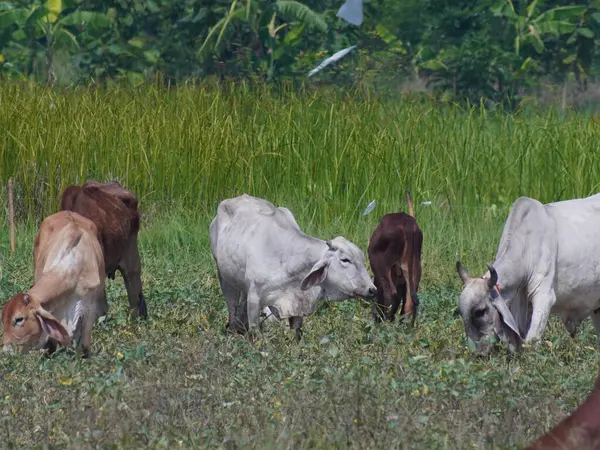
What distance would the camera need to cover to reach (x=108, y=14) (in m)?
21.6

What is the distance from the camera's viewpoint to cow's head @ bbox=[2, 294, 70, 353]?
21.2 feet

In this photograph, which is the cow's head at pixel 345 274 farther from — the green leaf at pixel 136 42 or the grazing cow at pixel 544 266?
the green leaf at pixel 136 42

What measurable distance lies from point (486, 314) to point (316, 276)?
113 centimetres

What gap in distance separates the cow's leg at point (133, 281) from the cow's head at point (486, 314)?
245 centimetres

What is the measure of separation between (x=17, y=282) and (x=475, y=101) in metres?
12.9

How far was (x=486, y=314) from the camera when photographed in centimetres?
666

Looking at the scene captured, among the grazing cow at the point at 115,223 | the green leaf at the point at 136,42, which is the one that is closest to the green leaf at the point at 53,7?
the green leaf at the point at 136,42

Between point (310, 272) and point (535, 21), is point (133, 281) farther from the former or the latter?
point (535, 21)

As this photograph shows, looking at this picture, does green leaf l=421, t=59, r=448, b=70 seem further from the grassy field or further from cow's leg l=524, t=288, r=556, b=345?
cow's leg l=524, t=288, r=556, b=345

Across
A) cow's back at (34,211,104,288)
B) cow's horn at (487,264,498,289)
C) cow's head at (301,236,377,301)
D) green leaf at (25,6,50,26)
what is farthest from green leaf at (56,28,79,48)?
cow's horn at (487,264,498,289)

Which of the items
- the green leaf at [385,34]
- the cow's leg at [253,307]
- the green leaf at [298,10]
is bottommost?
the green leaf at [385,34]

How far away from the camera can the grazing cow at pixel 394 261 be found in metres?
7.95

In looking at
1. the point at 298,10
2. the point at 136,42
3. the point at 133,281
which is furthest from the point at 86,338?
the point at 136,42

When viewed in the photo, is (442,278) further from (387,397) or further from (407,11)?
(407,11)
